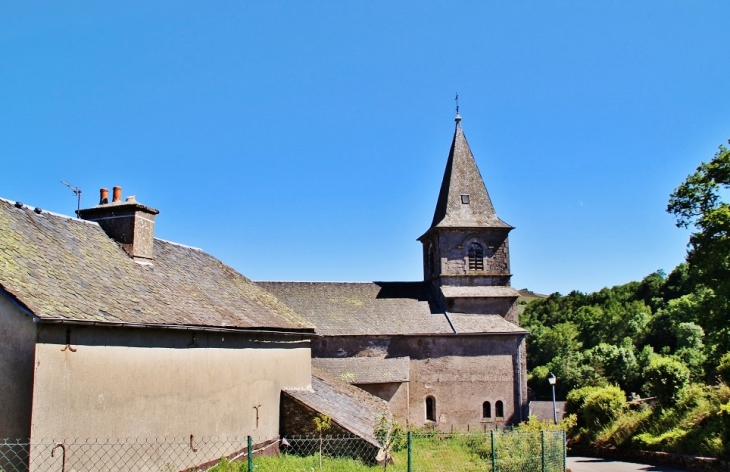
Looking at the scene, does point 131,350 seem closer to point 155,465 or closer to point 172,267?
point 155,465

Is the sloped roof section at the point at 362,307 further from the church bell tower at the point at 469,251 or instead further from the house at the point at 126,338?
the house at the point at 126,338

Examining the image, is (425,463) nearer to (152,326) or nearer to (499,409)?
(152,326)

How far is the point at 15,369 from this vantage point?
10742 millimetres

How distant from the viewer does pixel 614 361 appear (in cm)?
4966

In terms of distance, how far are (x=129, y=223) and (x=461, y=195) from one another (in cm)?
2547

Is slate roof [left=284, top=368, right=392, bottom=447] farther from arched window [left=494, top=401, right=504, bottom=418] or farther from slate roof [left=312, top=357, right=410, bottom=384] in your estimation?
arched window [left=494, top=401, right=504, bottom=418]

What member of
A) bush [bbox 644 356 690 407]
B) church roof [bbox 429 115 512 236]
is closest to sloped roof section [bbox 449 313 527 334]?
church roof [bbox 429 115 512 236]

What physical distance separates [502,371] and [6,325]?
28.8 metres

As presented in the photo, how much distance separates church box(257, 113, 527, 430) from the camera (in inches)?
1341

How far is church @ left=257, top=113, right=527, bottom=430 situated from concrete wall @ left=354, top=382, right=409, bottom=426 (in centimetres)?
5

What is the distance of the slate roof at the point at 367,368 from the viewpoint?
3200 cm

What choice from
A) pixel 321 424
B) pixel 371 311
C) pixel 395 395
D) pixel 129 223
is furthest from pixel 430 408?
pixel 129 223

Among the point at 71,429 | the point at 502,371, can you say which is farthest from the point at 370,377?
the point at 71,429

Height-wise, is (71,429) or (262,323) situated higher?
(262,323)
